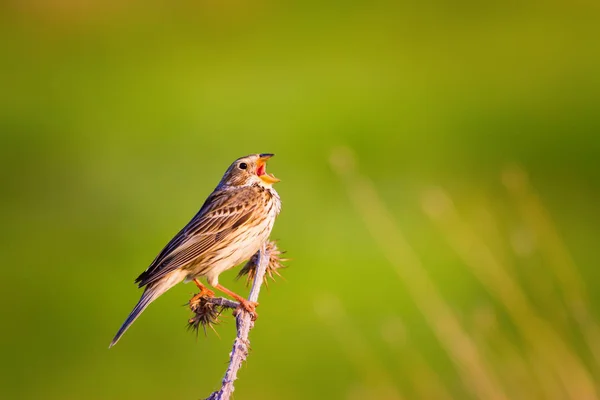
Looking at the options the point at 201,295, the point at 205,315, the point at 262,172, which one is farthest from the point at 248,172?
the point at 205,315

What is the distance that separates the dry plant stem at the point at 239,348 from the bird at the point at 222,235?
1.15 meters

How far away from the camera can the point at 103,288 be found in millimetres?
14656

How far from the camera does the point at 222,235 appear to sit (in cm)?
773

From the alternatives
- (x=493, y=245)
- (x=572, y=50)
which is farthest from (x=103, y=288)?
(x=572, y=50)

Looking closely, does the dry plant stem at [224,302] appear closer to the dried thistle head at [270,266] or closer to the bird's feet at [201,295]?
the bird's feet at [201,295]

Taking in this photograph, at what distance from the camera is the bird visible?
24.1ft

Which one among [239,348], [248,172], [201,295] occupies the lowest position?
[239,348]

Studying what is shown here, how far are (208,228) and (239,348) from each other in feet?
8.48

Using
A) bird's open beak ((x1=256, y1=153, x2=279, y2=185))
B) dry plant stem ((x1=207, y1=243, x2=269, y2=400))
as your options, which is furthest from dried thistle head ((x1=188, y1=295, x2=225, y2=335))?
bird's open beak ((x1=256, y1=153, x2=279, y2=185))

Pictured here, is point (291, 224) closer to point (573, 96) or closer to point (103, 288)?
point (103, 288)

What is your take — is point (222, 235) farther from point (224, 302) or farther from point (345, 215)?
point (345, 215)

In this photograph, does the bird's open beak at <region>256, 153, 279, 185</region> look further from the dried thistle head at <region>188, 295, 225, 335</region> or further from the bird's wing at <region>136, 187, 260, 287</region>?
the dried thistle head at <region>188, 295, 225, 335</region>

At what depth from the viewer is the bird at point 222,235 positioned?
289 inches

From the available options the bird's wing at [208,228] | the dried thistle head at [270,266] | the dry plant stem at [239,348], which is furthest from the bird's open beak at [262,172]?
the dry plant stem at [239,348]
